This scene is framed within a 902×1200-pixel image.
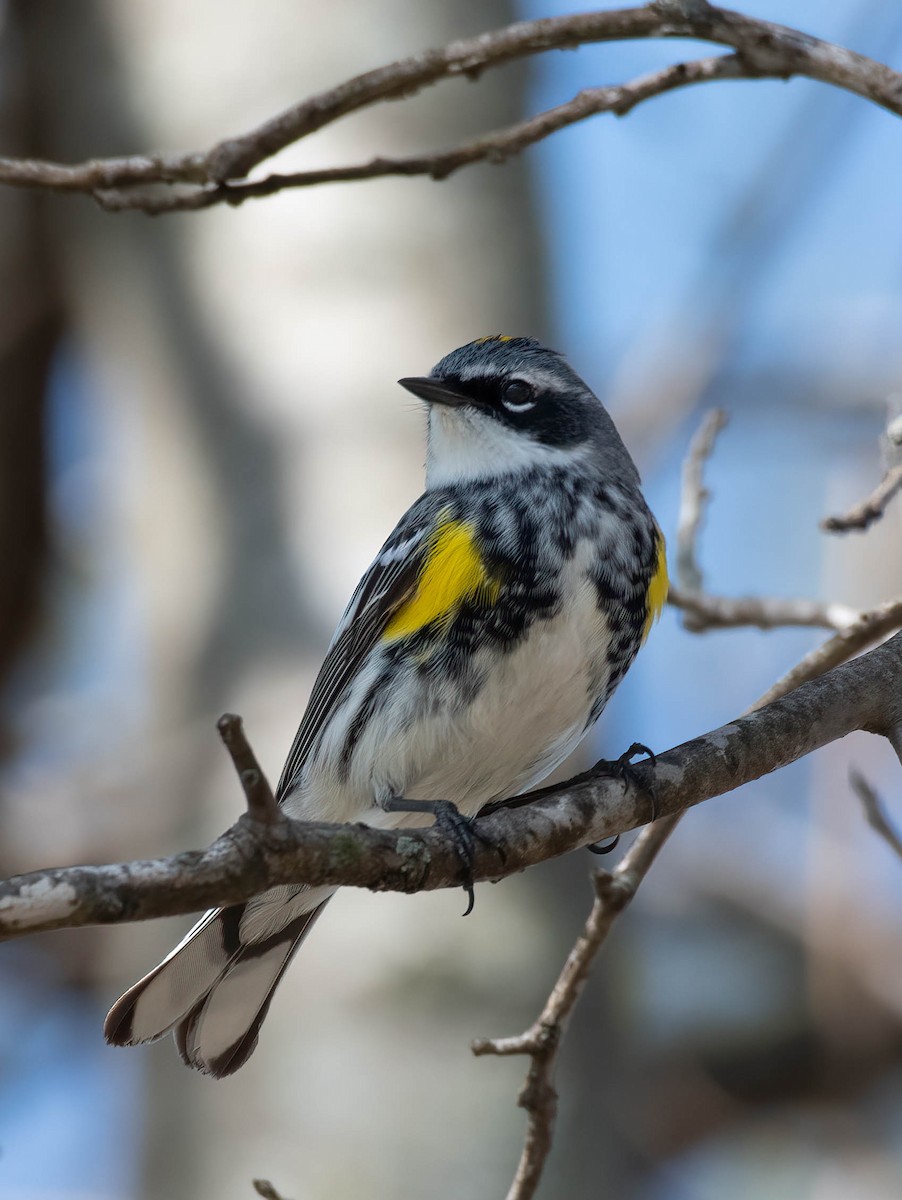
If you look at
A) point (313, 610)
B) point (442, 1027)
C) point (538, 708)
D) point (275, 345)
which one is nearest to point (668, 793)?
point (538, 708)

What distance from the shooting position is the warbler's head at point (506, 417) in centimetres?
343

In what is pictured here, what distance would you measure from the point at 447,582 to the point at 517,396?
0.78 meters

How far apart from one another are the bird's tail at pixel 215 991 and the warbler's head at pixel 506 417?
3.74 feet

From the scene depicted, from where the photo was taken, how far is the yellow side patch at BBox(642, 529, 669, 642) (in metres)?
3.20

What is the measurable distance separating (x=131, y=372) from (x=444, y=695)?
3.74m

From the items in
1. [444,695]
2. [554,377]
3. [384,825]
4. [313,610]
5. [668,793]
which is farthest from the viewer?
[313,610]

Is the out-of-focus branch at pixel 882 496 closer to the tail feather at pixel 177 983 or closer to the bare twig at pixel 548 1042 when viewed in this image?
the bare twig at pixel 548 1042

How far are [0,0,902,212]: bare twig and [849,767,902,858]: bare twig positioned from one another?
1354 mm

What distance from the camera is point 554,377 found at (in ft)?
12.2

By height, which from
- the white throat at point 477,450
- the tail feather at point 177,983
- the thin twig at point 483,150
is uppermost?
the thin twig at point 483,150

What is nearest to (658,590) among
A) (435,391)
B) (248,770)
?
(435,391)

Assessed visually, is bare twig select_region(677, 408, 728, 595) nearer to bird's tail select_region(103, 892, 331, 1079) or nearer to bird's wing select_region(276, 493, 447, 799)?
bird's wing select_region(276, 493, 447, 799)

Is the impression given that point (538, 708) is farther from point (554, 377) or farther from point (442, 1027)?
point (442, 1027)

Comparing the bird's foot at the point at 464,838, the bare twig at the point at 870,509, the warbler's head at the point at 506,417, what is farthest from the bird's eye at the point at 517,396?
the bird's foot at the point at 464,838
